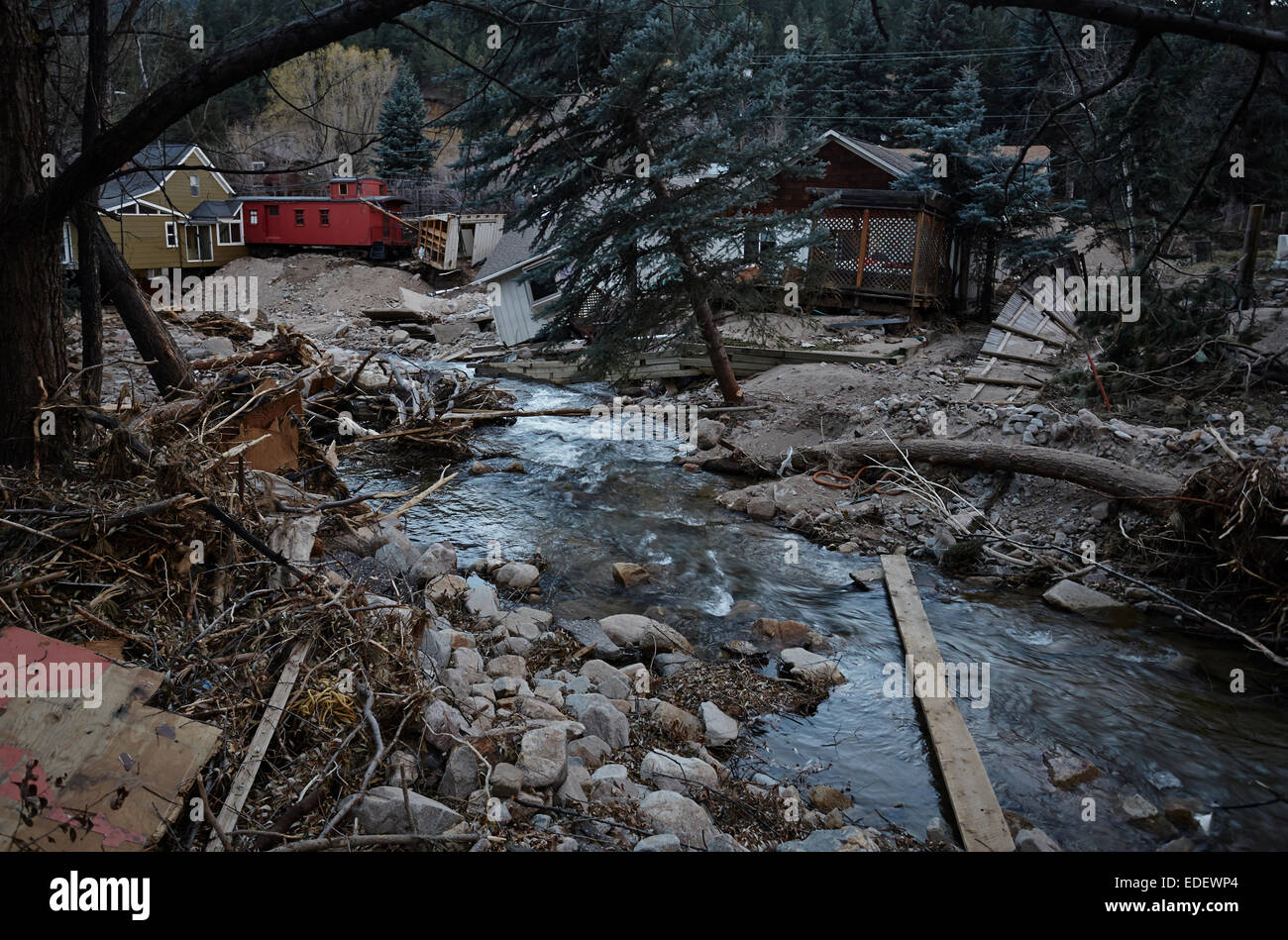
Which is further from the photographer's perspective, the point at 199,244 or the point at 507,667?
the point at 199,244

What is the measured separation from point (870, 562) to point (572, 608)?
3.23m

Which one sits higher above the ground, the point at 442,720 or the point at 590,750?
the point at 442,720

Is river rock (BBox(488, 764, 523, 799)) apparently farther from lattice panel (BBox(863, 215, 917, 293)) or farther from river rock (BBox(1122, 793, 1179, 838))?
lattice panel (BBox(863, 215, 917, 293))

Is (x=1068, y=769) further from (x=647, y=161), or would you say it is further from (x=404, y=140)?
(x=404, y=140)

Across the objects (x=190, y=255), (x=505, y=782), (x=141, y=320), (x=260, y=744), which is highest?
(x=190, y=255)

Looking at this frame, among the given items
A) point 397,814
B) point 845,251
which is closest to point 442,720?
point 397,814

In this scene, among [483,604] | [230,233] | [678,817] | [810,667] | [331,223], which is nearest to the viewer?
[678,817]

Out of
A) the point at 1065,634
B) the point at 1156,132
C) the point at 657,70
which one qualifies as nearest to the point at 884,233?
the point at 1156,132

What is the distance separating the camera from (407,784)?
11.5 ft

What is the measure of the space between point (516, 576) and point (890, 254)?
15.2 metres

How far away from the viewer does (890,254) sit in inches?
776

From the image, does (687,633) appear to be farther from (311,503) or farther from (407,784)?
(407,784)

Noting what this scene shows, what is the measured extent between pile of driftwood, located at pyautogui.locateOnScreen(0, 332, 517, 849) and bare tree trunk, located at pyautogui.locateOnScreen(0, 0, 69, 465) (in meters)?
0.20

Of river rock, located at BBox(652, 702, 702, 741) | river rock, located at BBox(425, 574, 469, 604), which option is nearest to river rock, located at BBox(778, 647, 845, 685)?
river rock, located at BBox(652, 702, 702, 741)
